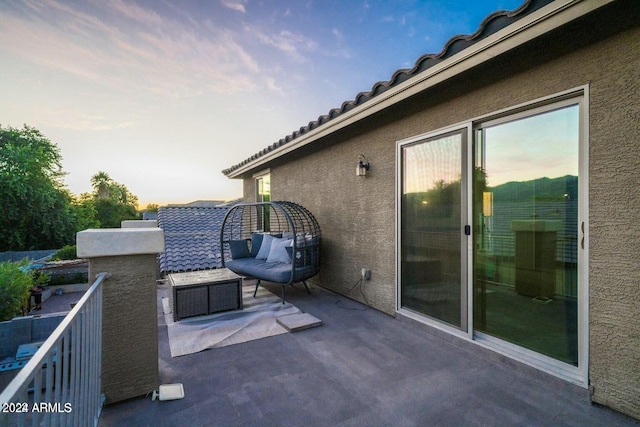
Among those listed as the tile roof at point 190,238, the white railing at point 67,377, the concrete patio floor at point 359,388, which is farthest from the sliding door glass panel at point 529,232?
the tile roof at point 190,238

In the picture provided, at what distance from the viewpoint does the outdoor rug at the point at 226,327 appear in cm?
350

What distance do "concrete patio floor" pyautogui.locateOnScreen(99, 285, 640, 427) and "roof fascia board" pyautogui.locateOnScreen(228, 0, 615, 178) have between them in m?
2.80

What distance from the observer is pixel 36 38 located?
A: 5.59 metres

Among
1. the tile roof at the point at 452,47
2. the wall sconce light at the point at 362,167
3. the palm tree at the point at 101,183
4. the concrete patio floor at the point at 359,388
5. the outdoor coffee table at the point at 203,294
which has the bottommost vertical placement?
the concrete patio floor at the point at 359,388

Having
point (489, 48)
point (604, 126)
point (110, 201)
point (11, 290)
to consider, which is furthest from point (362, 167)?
point (110, 201)

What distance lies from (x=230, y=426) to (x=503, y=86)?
3744 mm

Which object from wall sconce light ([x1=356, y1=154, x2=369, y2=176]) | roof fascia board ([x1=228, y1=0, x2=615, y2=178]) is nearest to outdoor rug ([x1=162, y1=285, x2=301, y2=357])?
wall sconce light ([x1=356, y1=154, x2=369, y2=176])

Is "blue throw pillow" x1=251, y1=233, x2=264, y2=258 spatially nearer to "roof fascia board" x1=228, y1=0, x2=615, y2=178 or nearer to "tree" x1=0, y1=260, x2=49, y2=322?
"roof fascia board" x1=228, y1=0, x2=615, y2=178

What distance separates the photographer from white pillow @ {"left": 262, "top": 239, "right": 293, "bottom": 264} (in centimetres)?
582

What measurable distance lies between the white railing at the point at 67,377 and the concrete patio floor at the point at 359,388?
491 millimetres

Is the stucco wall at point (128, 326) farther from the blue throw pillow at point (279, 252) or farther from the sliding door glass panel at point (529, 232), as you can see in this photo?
the blue throw pillow at point (279, 252)

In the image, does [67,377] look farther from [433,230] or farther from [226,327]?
[433,230]

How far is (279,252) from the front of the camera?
19.5 feet

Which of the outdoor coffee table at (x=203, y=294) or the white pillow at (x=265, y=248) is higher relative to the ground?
the white pillow at (x=265, y=248)
